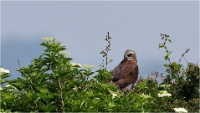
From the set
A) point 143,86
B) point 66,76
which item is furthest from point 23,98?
point 143,86

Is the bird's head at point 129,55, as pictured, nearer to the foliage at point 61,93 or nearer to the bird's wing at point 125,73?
the bird's wing at point 125,73

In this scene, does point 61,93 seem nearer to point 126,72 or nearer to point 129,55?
point 126,72

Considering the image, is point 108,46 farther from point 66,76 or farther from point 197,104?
point 66,76

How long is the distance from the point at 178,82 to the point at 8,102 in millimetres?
4435

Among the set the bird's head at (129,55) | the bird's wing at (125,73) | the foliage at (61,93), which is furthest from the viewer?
the bird's head at (129,55)

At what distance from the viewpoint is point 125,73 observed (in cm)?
1312

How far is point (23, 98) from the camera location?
26.5ft

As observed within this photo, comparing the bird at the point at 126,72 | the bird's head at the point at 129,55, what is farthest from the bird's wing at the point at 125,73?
the bird's head at the point at 129,55

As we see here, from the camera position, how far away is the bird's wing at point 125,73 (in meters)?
12.7

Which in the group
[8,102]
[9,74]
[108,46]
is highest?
[108,46]

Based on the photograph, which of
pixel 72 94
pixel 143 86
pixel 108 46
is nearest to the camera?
pixel 72 94

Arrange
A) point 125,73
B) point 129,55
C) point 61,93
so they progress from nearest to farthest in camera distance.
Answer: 1. point 61,93
2. point 125,73
3. point 129,55

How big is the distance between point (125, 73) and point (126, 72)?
2.9 inches

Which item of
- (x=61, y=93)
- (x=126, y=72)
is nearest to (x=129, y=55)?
(x=126, y=72)
